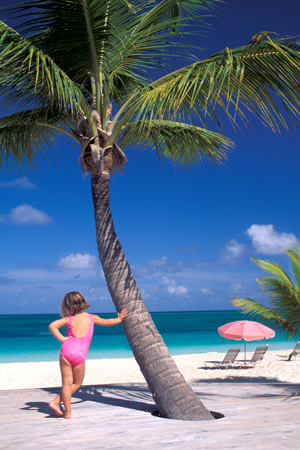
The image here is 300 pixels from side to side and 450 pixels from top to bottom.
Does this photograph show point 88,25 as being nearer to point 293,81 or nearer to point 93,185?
point 93,185

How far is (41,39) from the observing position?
17.6 feet

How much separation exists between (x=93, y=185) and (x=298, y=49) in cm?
280

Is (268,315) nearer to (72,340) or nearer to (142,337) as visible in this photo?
(142,337)

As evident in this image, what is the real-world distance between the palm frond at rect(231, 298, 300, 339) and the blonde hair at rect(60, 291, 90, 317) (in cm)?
479

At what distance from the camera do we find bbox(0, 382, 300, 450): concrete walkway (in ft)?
12.9

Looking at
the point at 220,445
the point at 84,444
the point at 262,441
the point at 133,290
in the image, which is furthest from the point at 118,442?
the point at 133,290

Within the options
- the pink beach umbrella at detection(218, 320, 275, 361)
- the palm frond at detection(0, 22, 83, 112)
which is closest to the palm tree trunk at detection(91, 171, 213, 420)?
the palm frond at detection(0, 22, 83, 112)

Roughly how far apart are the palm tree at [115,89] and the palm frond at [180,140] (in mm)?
595

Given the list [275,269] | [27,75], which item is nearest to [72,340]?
[27,75]

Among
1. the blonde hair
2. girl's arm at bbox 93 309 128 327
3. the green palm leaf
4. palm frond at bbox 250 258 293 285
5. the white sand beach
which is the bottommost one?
the white sand beach

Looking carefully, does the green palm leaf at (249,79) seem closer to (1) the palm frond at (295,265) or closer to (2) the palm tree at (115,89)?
(2) the palm tree at (115,89)

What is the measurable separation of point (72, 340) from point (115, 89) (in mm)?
3746

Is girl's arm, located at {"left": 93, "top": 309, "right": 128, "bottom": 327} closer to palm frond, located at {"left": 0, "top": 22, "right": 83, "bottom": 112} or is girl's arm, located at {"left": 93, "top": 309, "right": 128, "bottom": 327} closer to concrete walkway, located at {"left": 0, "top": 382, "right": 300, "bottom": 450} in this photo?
concrete walkway, located at {"left": 0, "top": 382, "right": 300, "bottom": 450}

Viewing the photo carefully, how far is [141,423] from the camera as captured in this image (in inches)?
182
